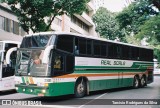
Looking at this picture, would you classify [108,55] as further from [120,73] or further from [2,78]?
[2,78]

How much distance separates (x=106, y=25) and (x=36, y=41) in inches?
1734

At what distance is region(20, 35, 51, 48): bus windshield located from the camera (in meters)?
14.1

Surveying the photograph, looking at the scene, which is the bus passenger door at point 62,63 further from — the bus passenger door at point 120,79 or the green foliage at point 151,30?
the green foliage at point 151,30

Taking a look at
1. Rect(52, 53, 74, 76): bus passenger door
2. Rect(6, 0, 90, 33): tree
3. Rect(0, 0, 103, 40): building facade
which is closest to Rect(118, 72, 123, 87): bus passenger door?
Rect(52, 53, 74, 76): bus passenger door

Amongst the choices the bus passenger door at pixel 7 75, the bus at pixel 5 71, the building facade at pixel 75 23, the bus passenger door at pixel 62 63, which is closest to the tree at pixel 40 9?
the bus at pixel 5 71

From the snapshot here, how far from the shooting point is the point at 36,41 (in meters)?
14.4

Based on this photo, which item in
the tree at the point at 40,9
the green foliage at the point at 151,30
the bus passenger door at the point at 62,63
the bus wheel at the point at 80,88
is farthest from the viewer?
the tree at the point at 40,9

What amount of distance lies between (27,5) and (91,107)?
15012 millimetres

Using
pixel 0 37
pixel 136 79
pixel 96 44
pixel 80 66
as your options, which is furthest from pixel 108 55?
pixel 0 37

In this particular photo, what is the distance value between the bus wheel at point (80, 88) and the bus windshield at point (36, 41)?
9.07 feet

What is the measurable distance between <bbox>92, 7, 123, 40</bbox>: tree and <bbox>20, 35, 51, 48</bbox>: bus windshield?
41.9 m

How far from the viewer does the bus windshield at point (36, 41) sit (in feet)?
46.1

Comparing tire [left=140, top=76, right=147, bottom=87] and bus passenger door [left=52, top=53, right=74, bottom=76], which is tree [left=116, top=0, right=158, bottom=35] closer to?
tire [left=140, top=76, right=147, bottom=87]

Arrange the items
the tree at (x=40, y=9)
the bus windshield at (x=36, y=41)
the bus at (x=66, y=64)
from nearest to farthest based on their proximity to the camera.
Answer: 1. the bus at (x=66, y=64)
2. the bus windshield at (x=36, y=41)
3. the tree at (x=40, y=9)
